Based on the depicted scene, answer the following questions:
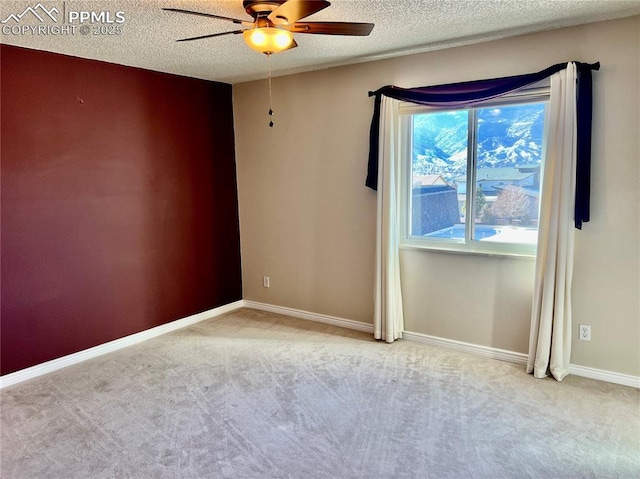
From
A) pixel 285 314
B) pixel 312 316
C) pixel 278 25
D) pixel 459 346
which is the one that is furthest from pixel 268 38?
pixel 285 314

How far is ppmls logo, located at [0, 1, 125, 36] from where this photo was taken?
8.34 ft

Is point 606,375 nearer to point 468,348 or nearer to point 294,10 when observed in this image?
point 468,348

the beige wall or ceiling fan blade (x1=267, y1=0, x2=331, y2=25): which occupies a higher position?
ceiling fan blade (x1=267, y1=0, x2=331, y2=25)

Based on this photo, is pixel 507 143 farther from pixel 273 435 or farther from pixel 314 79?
pixel 273 435

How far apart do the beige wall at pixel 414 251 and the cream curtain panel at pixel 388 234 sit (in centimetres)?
15

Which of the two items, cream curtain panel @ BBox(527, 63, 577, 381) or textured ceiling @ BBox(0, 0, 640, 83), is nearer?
textured ceiling @ BBox(0, 0, 640, 83)

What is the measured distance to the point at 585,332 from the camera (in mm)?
3100

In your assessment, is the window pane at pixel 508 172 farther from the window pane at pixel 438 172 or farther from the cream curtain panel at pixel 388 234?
the cream curtain panel at pixel 388 234

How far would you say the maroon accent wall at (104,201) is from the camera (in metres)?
3.20

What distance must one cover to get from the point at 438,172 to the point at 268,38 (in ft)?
6.32

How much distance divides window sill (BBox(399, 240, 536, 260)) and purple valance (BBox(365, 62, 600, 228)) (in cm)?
46

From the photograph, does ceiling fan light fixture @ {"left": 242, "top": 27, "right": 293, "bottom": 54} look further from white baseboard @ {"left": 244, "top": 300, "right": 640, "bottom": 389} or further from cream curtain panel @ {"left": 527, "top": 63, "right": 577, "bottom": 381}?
white baseboard @ {"left": 244, "top": 300, "right": 640, "bottom": 389}

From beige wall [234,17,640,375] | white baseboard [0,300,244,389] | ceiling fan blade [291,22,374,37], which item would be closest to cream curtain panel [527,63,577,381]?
beige wall [234,17,640,375]

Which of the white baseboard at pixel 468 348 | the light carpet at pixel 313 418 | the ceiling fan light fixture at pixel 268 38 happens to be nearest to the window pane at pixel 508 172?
the white baseboard at pixel 468 348
